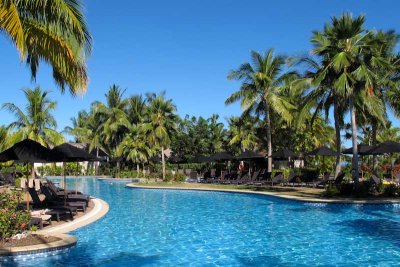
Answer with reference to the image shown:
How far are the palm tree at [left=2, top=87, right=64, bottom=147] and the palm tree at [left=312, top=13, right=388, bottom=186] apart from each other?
65.9ft

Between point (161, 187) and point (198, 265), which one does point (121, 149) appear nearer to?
point (161, 187)

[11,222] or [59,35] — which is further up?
[59,35]

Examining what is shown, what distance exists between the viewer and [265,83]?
27172mm

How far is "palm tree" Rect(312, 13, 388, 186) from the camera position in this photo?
56.4 feet

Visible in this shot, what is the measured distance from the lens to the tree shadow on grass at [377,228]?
35.2ft

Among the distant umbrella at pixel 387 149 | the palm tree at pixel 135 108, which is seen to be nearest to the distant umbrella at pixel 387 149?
the distant umbrella at pixel 387 149

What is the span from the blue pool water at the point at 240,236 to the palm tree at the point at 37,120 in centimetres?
1457

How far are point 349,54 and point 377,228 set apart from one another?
8.41 metres

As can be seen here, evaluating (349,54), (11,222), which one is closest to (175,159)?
(349,54)

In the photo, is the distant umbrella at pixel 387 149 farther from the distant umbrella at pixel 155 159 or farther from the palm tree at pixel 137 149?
the distant umbrella at pixel 155 159

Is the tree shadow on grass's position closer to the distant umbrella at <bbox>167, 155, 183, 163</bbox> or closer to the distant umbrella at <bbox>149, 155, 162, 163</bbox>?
the distant umbrella at <bbox>149, 155, 162, 163</bbox>

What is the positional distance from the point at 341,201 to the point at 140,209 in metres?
8.28

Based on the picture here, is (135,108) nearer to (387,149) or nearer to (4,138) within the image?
(4,138)

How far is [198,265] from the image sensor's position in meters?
8.49
